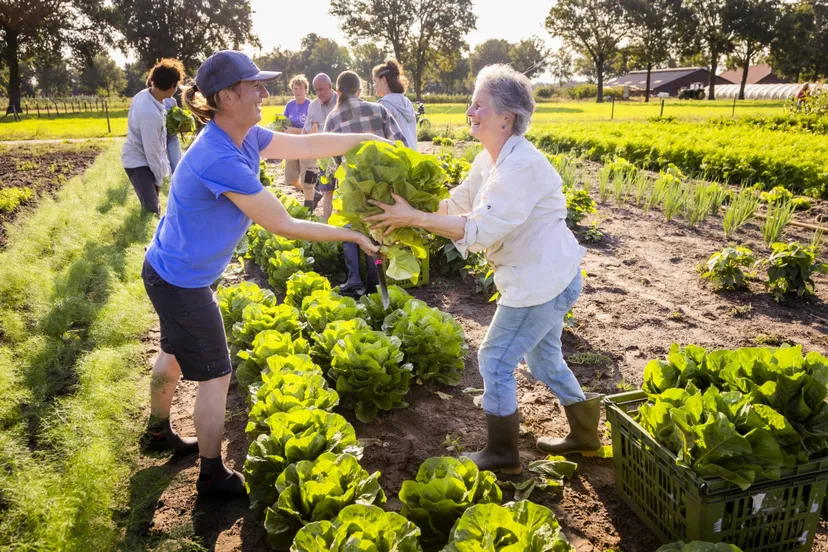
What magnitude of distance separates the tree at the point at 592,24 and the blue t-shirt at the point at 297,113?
62.1 m

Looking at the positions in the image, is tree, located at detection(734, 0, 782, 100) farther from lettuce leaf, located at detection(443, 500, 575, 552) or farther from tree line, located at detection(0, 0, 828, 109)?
lettuce leaf, located at detection(443, 500, 575, 552)

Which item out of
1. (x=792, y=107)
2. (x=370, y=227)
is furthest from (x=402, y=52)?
(x=370, y=227)

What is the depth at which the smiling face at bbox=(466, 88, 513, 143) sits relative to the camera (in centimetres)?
271

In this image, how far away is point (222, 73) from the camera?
2.61 meters

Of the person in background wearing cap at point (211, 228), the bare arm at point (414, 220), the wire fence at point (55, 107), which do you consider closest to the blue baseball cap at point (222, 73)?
the person in background wearing cap at point (211, 228)

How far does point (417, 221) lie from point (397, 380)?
149 centimetres

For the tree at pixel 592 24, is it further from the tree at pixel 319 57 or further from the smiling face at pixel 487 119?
the smiling face at pixel 487 119

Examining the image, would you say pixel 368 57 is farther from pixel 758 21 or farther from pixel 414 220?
pixel 414 220

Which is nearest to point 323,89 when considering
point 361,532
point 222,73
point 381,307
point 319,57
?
point 381,307

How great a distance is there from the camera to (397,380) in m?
3.87

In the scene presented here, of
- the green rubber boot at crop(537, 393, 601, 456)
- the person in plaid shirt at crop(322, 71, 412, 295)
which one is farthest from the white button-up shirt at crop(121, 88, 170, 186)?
the green rubber boot at crop(537, 393, 601, 456)

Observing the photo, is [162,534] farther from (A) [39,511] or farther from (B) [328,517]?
(B) [328,517]

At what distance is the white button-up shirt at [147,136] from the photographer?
6199mm

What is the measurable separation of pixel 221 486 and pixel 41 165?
16.6 m
